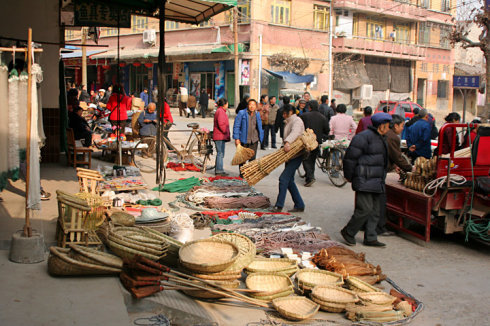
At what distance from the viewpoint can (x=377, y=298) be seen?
4.98 meters

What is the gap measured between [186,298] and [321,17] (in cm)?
→ 3402

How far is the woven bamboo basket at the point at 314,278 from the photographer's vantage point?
522 cm

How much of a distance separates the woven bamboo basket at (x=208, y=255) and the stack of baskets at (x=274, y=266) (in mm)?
338

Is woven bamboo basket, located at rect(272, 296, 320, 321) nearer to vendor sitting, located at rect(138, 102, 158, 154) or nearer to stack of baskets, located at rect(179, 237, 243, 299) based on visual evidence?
stack of baskets, located at rect(179, 237, 243, 299)

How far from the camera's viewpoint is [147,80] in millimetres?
40094

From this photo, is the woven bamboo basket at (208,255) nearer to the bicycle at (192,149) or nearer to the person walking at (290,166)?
the person walking at (290,166)

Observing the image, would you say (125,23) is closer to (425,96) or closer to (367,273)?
(367,273)

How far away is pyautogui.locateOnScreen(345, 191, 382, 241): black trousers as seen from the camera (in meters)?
7.07

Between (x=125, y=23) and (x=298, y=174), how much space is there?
577 cm

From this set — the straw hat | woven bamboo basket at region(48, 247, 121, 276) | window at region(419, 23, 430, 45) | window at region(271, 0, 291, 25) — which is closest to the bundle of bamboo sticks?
the straw hat

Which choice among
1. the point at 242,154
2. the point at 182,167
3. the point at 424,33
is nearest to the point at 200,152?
the point at 182,167

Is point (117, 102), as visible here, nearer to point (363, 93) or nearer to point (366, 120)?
point (366, 120)

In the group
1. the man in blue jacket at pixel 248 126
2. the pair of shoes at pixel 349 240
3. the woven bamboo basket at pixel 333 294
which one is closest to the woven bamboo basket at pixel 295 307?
the woven bamboo basket at pixel 333 294

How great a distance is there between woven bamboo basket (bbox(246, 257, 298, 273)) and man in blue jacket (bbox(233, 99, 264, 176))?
5694mm
